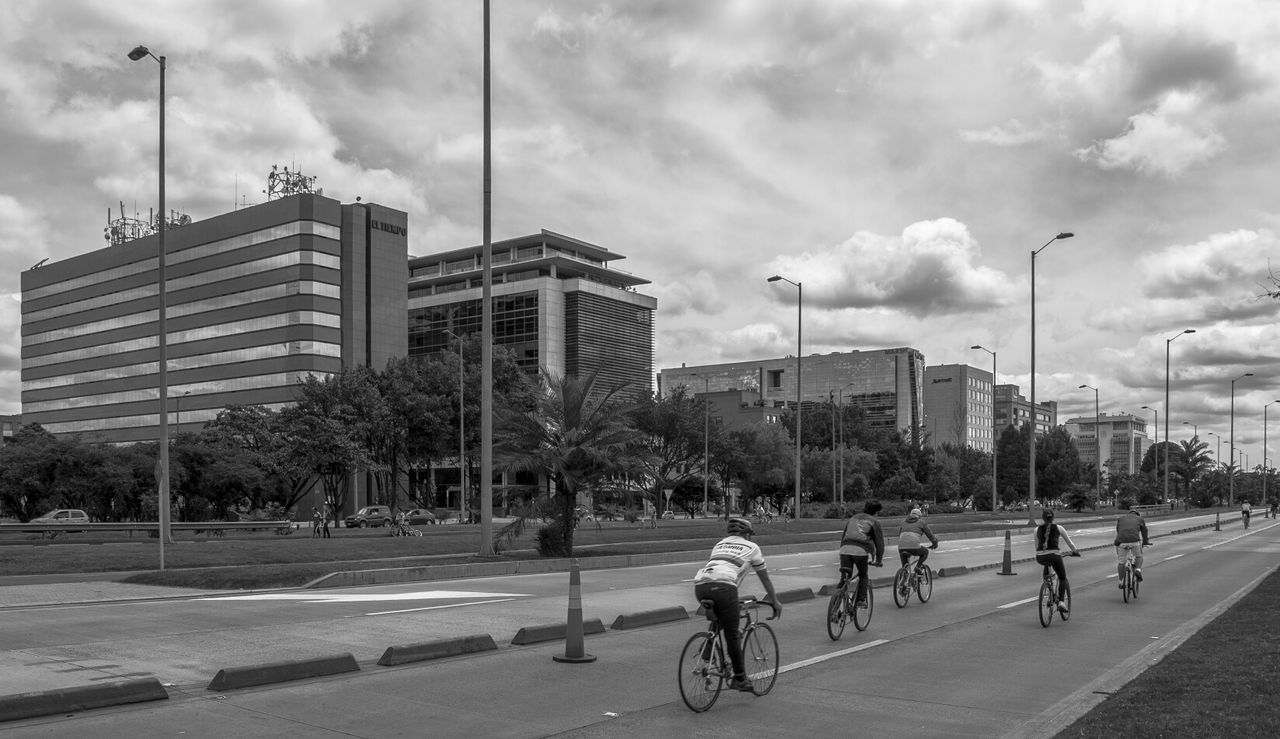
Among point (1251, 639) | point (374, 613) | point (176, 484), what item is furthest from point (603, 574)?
point (176, 484)

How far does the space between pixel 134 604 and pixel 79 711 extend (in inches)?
363

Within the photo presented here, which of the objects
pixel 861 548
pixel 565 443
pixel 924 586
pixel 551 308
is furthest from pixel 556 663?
pixel 551 308

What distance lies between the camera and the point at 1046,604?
15.6 metres

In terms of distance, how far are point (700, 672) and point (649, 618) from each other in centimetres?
613

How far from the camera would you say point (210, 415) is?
108 metres

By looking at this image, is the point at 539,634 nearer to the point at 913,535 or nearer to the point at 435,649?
the point at 435,649

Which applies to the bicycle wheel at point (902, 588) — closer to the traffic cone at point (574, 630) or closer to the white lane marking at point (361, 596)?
the white lane marking at point (361, 596)

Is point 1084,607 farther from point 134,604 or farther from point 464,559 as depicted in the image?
point 134,604

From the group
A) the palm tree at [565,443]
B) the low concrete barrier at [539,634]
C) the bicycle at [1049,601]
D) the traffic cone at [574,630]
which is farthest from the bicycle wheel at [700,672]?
the palm tree at [565,443]

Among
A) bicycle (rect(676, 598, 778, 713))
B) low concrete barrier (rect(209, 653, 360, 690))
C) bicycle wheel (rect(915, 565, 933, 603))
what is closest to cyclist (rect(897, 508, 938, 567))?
bicycle wheel (rect(915, 565, 933, 603))

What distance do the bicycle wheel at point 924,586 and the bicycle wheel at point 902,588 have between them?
25 centimetres

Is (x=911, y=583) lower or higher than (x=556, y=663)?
lower

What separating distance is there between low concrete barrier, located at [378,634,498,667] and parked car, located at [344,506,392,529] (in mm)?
56212

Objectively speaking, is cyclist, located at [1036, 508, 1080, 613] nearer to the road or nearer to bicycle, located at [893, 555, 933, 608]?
the road
